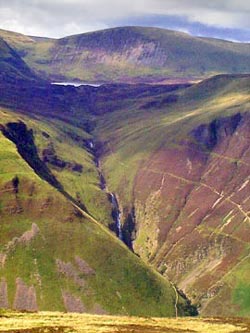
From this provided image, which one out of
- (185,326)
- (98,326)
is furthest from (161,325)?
(98,326)

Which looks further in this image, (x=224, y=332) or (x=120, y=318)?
(x=120, y=318)

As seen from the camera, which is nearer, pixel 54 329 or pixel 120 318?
pixel 54 329

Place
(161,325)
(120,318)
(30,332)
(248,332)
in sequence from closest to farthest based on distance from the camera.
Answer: (30,332) < (248,332) < (161,325) < (120,318)

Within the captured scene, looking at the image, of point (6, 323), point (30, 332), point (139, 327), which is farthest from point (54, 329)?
point (139, 327)

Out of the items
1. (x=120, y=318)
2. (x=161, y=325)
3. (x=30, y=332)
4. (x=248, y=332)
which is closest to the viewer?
(x=30, y=332)

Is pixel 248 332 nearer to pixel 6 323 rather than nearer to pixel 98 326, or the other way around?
pixel 98 326

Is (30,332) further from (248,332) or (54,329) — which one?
(248,332)
